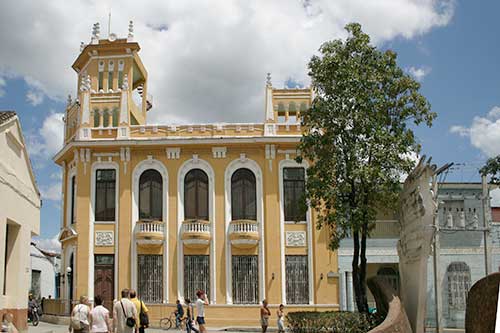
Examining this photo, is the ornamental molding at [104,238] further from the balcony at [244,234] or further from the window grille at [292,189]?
the window grille at [292,189]

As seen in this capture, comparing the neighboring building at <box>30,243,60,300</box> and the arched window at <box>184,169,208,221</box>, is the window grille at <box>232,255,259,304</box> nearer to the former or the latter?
the arched window at <box>184,169,208,221</box>

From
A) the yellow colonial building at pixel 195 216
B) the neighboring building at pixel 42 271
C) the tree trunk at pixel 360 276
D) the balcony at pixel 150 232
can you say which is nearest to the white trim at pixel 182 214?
the yellow colonial building at pixel 195 216

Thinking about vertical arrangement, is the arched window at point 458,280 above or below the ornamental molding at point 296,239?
below

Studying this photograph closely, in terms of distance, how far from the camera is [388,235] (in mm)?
31484

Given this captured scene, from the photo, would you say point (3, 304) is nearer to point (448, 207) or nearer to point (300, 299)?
point (300, 299)

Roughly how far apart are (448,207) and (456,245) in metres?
1.79

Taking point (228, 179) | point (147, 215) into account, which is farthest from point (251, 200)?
point (147, 215)

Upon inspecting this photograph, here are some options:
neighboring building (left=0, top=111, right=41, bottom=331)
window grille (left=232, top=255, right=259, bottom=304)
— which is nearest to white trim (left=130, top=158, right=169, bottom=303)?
window grille (left=232, top=255, right=259, bottom=304)

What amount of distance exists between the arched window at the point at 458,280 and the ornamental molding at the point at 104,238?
51.6ft

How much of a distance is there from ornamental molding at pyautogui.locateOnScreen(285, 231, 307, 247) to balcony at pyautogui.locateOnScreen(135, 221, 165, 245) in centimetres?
593

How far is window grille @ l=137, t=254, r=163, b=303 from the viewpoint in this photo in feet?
103

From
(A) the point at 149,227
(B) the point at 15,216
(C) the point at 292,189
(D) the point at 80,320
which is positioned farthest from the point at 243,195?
(D) the point at 80,320

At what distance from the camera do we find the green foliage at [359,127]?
18984mm

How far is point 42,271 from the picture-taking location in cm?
5438
